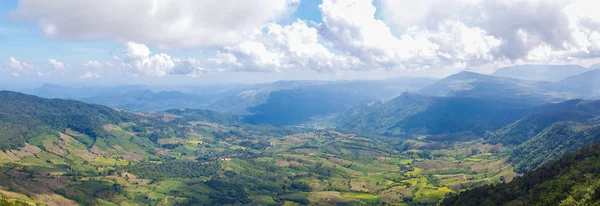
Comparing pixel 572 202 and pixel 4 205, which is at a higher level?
pixel 572 202

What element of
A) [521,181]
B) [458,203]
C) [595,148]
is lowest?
[458,203]

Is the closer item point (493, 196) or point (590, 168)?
point (590, 168)

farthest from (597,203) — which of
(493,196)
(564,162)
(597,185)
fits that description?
(564,162)

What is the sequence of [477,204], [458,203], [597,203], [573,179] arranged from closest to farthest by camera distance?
1. [597,203]
2. [573,179]
3. [477,204]
4. [458,203]

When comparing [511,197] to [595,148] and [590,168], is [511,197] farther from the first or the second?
[595,148]

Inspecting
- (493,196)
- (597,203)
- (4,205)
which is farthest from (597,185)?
(4,205)

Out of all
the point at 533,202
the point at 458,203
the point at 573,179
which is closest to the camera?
the point at 533,202
